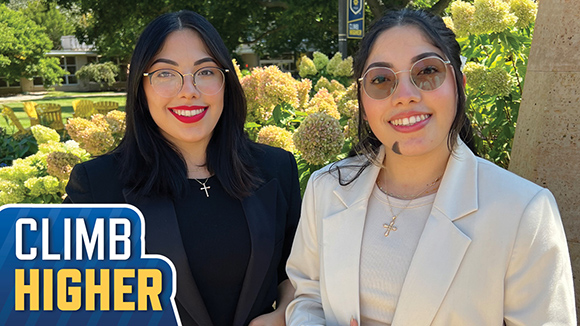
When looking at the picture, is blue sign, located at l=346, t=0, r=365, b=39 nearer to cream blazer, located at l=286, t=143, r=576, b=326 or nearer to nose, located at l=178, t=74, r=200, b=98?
nose, located at l=178, t=74, r=200, b=98

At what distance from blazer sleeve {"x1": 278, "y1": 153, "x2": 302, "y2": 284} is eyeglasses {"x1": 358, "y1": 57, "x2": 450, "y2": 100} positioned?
909mm

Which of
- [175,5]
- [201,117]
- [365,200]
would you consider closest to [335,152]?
[201,117]

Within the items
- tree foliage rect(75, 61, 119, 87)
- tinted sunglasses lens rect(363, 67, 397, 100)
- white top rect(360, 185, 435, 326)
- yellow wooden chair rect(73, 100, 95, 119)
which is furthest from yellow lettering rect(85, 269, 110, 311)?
tree foliage rect(75, 61, 119, 87)

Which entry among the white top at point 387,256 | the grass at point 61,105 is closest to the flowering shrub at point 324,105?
the white top at point 387,256

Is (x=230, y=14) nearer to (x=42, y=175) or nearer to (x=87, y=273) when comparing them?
(x=42, y=175)

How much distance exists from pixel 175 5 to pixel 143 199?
12.9 meters

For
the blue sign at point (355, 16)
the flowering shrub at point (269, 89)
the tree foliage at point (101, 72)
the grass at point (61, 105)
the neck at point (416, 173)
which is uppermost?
the blue sign at point (355, 16)

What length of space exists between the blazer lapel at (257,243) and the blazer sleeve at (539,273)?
105 centimetres

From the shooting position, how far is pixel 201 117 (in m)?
2.32

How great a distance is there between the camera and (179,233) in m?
2.19

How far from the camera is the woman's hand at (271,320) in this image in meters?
2.25

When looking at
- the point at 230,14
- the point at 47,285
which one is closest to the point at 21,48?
the point at 230,14

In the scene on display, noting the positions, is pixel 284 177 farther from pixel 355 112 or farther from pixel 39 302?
pixel 39 302

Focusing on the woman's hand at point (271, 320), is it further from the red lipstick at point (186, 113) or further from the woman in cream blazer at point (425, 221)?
the red lipstick at point (186, 113)
